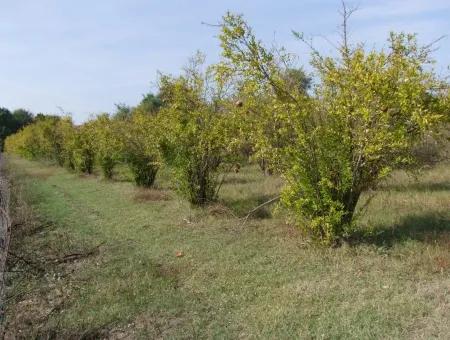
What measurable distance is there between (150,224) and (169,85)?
296 centimetres

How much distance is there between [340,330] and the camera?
3.94m

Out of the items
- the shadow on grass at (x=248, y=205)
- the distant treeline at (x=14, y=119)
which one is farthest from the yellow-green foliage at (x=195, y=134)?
the distant treeline at (x=14, y=119)

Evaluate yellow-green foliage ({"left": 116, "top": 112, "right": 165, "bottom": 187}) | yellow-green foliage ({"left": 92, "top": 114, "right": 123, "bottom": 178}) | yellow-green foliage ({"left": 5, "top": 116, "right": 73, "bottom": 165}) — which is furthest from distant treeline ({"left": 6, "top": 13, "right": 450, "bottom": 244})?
yellow-green foliage ({"left": 5, "top": 116, "right": 73, "bottom": 165})

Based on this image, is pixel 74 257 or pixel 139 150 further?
pixel 139 150

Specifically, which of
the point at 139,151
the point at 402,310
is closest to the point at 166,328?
the point at 402,310

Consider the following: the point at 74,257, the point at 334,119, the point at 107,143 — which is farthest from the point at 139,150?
the point at 334,119

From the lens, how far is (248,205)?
951 cm

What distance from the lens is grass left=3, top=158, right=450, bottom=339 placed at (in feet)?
13.8

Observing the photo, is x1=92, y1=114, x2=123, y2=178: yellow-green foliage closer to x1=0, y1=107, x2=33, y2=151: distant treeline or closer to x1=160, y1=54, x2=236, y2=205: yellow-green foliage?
x1=160, y1=54, x2=236, y2=205: yellow-green foliage

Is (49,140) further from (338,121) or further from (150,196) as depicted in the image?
(338,121)

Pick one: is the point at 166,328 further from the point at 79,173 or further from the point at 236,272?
the point at 79,173

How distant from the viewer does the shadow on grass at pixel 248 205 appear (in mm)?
8469

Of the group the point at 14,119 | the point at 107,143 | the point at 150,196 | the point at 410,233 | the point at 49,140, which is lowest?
the point at 410,233

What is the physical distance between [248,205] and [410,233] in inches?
145
